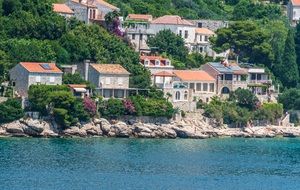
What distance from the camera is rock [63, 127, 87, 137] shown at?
286 ft

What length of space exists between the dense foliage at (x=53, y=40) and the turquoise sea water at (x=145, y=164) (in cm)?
827

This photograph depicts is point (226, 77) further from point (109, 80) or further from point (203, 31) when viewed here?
point (109, 80)

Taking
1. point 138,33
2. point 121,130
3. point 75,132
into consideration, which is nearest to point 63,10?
point 138,33

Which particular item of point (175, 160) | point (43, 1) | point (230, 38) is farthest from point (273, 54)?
point (175, 160)

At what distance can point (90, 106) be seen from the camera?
3511 inches

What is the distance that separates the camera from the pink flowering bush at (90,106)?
88.9 meters

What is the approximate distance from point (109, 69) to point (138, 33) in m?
11.2

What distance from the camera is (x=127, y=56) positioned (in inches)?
3839

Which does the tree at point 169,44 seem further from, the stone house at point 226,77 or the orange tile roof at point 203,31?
the orange tile roof at point 203,31

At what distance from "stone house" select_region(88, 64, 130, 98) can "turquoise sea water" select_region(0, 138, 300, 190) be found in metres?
5.65

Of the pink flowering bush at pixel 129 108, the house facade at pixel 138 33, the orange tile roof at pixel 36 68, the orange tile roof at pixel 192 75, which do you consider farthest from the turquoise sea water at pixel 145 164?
the house facade at pixel 138 33

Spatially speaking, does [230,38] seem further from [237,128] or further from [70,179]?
[70,179]

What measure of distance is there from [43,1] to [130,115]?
483 inches

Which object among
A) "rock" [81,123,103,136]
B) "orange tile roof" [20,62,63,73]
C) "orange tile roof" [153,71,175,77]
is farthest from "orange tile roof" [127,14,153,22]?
"rock" [81,123,103,136]
